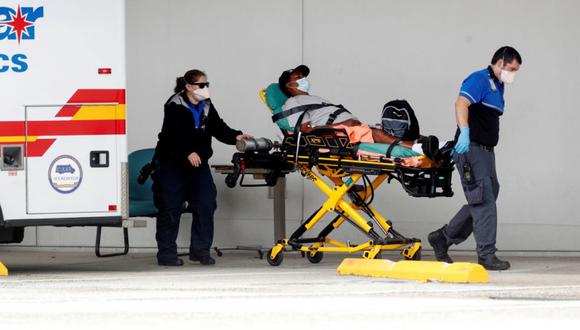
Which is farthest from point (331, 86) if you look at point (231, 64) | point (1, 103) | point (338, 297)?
point (338, 297)

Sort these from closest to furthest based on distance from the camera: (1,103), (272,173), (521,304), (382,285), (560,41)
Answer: (521,304) → (382,285) → (1,103) → (272,173) → (560,41)

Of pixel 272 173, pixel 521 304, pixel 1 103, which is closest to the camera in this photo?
pixel 521 304

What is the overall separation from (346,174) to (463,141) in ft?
3.80

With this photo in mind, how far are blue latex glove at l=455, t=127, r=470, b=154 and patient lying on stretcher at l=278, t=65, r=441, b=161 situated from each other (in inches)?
7.0

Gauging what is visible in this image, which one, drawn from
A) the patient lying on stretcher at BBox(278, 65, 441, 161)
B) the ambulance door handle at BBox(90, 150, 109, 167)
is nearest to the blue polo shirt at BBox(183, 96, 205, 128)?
the patient lying on stretcher at BBox(278, 65, 441, 161)

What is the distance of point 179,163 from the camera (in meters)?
12.2

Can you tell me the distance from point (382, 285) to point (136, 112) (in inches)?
208

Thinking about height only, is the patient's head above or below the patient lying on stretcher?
above

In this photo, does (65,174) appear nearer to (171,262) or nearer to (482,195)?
(171,262)

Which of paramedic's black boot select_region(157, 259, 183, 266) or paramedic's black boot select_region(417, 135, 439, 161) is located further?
paramedic's black boot select_region(157, 259, 183, 266)

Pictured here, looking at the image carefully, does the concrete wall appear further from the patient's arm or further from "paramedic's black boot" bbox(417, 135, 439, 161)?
"paramedic's black boot" bbox(417, 135, 439, 161)

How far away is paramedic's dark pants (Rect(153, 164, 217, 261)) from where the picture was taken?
12.2 meters

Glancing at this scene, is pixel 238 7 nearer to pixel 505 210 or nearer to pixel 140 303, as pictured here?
pixel 505 210

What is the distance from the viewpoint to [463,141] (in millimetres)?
11008
